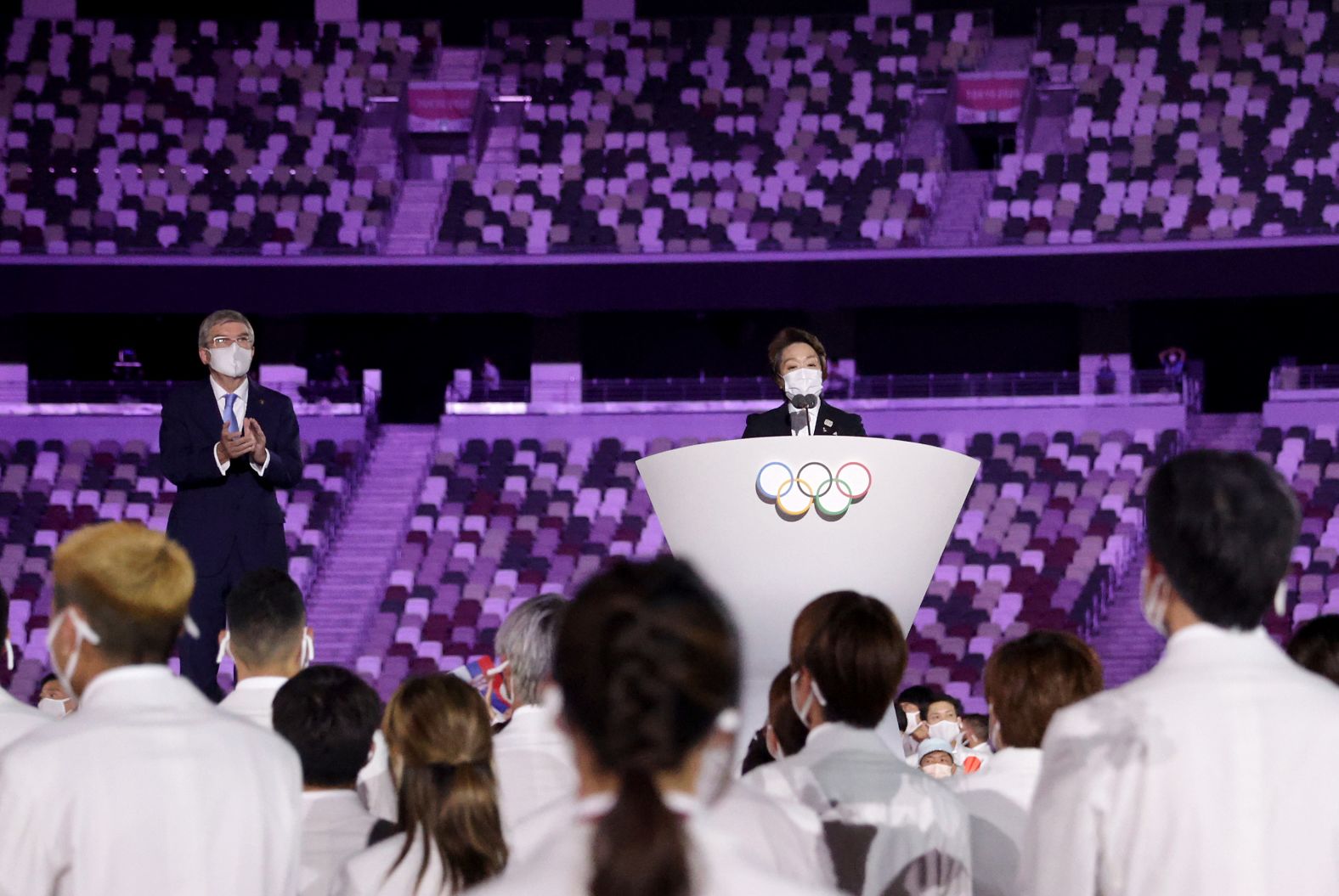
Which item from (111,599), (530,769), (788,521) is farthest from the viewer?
(788,521)

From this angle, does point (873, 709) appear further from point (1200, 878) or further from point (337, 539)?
point (337, 539)

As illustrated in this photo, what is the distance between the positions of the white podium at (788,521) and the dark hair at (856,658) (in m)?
1.38

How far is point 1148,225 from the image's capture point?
699 inches

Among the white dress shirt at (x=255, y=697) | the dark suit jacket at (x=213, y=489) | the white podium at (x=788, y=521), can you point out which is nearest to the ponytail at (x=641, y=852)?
the white dress shirt at (x=255, y=697)

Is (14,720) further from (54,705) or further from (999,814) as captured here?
(54,705)

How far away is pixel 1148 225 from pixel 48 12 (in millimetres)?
13701

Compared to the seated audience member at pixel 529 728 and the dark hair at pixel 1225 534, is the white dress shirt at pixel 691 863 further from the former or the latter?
the seated audience member at pixel 529 728

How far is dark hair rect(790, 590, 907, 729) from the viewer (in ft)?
8.96

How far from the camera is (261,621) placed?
3.61 m


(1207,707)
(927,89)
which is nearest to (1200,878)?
(1207,707)

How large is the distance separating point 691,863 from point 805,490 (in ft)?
9.08

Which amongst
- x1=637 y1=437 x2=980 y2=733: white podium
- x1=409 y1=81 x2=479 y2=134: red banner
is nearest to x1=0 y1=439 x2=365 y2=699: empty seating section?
x1=409 y1=81 x2=479 y2=134: red banner

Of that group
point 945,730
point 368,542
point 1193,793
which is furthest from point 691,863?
point 368,542

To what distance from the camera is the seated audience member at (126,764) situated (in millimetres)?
2260
